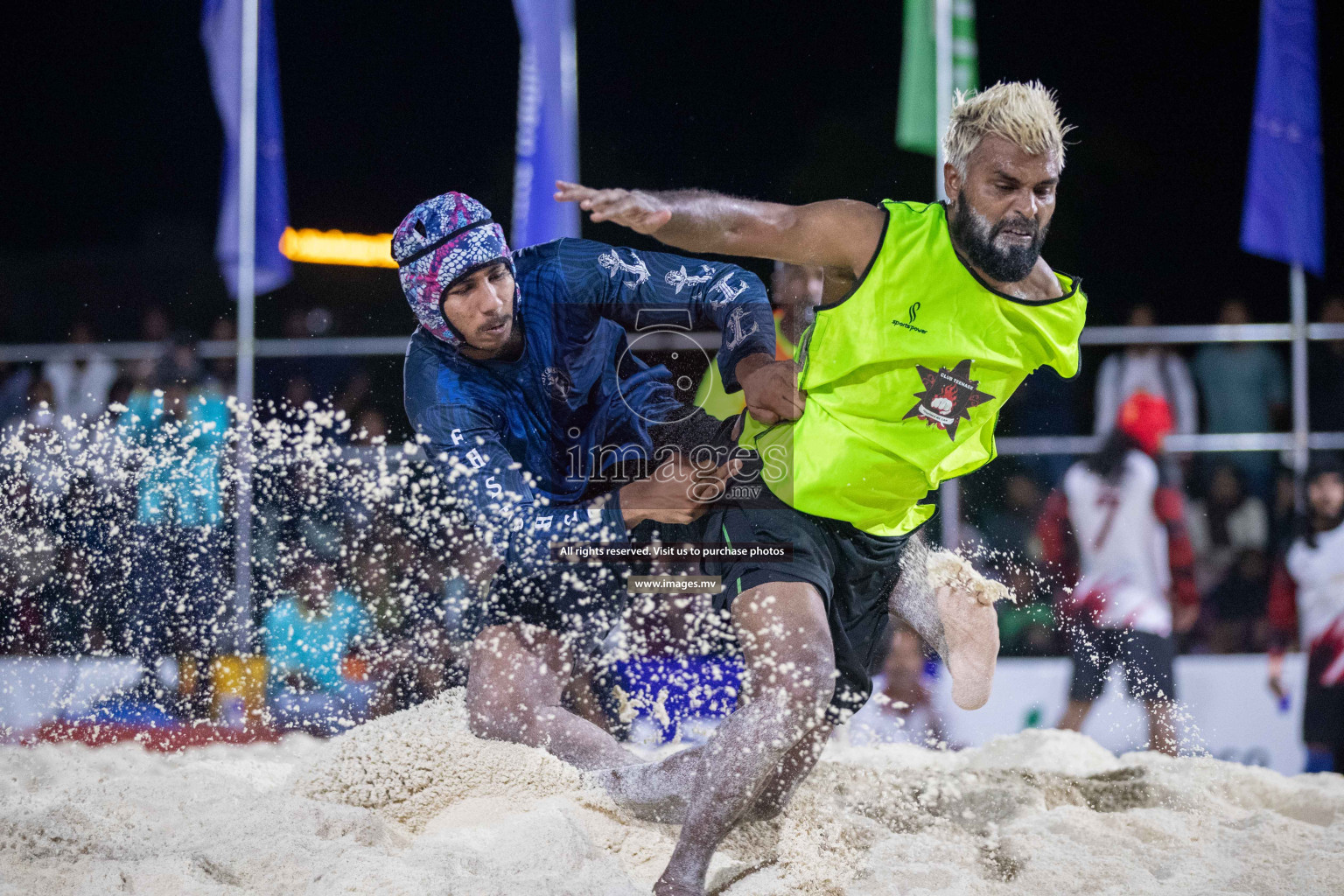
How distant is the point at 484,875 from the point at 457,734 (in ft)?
2.01

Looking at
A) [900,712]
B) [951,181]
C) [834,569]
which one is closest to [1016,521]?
[900,712]

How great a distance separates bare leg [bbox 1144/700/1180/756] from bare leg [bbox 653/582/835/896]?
156cm

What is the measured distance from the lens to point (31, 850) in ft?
7.61

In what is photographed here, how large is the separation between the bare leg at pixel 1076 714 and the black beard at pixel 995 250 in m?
1.61

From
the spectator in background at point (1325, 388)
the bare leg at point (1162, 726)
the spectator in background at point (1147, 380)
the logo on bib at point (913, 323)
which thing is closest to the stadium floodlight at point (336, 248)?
the logo on bib at point (913, 323)

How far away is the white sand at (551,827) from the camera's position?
7.48 feet

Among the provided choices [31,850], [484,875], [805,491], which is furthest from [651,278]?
[31,850]

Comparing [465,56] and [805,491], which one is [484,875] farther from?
[465,56]

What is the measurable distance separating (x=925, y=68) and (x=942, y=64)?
0.18 feet

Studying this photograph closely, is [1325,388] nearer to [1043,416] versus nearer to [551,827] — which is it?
[1043,416]

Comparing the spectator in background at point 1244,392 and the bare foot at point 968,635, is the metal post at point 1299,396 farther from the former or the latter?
the bare foot at point 968,635

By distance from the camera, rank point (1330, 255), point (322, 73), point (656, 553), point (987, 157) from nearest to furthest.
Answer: point (987, 157) → point (656, 553) → point (322, 73) → point (1330, 255)

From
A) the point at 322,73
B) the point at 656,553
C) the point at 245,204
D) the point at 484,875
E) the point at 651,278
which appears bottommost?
the point at 484,875

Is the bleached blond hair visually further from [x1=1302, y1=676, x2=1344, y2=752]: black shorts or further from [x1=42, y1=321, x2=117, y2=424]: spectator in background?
[x1=42, y1=321, x2=117, y2=424]: spectator in background
